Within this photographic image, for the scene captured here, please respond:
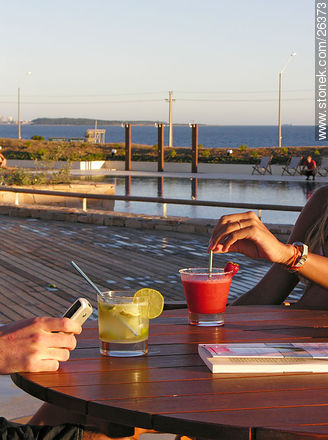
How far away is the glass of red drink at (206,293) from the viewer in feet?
5.74

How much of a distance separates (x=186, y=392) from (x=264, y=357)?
0.24 meters

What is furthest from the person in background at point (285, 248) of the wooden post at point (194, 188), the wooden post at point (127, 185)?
the wooden post at point (127, 185)

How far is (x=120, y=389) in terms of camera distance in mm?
1330

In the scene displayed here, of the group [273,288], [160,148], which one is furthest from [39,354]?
[160,148]

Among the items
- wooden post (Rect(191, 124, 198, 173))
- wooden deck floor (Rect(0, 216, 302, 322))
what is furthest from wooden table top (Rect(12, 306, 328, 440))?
wooden post (Rect(191, 124, 198, 173))

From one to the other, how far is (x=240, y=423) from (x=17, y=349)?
519 mm

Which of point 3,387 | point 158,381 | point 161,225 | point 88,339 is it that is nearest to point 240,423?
point 158,381

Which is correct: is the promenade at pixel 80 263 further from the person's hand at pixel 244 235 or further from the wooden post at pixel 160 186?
the wooden post at pixel 160 186

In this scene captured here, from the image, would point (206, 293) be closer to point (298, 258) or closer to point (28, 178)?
point (298, 258)

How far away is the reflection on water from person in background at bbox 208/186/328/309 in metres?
8.64

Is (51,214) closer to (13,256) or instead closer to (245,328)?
(13,256)

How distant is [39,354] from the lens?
4.71 ft

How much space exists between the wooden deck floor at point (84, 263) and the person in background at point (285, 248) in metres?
2.44

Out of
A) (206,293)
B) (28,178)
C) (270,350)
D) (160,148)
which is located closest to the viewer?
(270,350)
